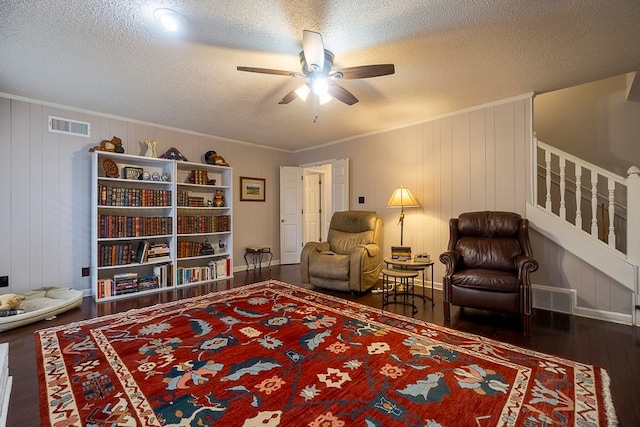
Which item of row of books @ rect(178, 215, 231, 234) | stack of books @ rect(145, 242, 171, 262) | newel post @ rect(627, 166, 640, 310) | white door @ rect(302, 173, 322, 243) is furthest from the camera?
white door @ rect(302, 173, 322, 243)

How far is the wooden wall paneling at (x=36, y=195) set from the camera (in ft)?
11.0

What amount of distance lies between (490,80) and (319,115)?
1970mm

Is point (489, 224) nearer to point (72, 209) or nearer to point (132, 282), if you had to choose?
point (132, 282)

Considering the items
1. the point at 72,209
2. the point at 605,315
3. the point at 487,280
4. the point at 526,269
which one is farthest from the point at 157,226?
the point at 605,315

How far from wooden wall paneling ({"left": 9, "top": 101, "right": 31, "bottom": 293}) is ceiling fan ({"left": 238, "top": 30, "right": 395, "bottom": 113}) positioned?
3.04 m

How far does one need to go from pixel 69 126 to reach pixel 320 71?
3.43m

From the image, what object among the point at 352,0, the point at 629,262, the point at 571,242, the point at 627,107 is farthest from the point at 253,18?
the point at 627,107

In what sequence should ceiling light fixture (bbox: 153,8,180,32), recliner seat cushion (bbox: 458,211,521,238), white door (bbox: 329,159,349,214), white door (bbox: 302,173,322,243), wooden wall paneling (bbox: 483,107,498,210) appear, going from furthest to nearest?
white door (bbox: 302,173,322,243) → white door (bbox: 329,159,349,214) → wooden wall paneling (bbox: 483,107,498,210) → recliner seat cushion (bbox: 458,211,521,238) → ceiling light fixture (bbox: 153,8,180,32)

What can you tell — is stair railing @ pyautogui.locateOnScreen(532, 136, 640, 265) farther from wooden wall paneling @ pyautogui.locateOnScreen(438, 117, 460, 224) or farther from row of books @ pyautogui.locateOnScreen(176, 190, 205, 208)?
row of books @ pyautogui.locateOnScreen(176, 190, 205, 208)

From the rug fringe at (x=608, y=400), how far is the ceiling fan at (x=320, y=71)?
2.31m

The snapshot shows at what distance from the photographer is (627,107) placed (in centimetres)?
363

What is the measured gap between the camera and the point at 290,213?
575 centimetres

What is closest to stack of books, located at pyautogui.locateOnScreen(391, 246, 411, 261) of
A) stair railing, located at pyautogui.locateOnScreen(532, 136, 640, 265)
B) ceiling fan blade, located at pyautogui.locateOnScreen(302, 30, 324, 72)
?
stair railing, located at pyautogui.locateOnScreen(532, 136, 640, 265)

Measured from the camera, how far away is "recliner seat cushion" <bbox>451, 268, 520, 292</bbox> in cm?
249
